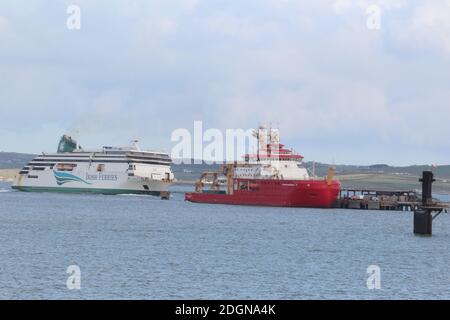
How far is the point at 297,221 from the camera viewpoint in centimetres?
8312

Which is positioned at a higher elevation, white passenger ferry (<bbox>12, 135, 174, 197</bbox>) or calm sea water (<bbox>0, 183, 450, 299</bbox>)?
white passenger ferry (<bbox>12, 135, 174, 197</bbox>)

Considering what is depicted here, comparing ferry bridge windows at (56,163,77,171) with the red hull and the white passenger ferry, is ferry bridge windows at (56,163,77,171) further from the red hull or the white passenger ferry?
the red hull

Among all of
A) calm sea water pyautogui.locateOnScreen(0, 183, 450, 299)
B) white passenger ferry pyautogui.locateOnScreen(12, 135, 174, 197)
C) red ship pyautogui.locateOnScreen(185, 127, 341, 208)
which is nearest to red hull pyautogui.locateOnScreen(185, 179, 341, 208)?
red ship pyautogui.locateOnScreen(185, 127, 341, 208)

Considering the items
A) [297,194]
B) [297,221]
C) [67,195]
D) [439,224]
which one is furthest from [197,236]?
[67,195]

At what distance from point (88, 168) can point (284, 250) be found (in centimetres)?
9038

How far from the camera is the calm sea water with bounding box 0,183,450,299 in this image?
3631cm

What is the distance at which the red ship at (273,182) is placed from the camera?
111 m

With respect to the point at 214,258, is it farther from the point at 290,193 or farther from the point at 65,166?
the point at 65,166

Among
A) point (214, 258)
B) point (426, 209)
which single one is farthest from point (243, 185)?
point (214, 258)

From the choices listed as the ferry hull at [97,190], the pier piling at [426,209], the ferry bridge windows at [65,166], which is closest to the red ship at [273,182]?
the ferry hull at [97,190]

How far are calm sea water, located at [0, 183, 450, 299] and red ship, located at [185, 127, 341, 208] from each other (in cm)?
2879

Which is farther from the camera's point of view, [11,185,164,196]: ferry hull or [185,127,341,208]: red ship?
[11,185,164,196]: ferry hull
